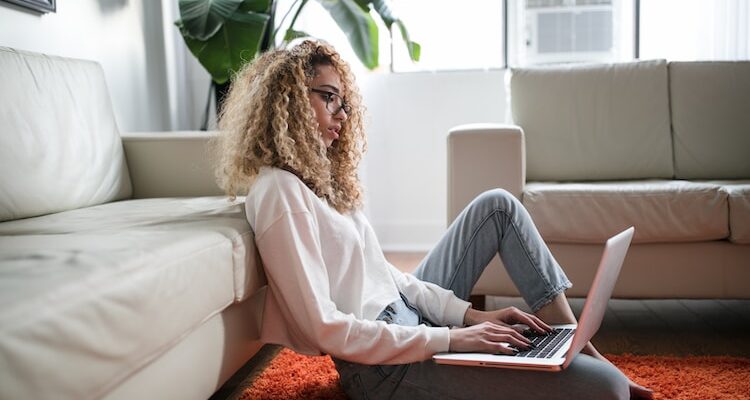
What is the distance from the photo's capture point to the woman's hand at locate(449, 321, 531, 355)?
1215 millimetres

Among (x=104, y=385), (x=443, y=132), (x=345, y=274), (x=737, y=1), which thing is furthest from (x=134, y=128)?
(x=737, y=1)

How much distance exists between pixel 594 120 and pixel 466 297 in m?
1.35

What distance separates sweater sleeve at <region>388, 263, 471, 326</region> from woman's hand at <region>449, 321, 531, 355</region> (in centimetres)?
23

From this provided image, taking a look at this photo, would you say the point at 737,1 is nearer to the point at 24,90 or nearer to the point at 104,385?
the point at 24,90

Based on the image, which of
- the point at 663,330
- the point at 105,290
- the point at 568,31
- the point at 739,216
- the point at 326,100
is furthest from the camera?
the point at 568,31

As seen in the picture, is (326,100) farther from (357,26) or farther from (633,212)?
(357,26)

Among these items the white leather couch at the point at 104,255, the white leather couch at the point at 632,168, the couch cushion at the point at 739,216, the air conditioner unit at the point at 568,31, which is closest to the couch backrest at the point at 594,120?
the white leather couch at the point at 632,168

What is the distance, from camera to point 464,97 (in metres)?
3.79

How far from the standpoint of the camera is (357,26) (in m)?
3.12

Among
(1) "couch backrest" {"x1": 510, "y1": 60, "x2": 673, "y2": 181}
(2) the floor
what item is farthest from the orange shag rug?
(1) "couch backrest" {"x1": 510, "y1": 60, "x2": 673, "y2": 181}

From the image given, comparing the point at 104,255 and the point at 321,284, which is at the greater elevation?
the point at 104,255

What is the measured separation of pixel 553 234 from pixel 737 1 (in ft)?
7.08

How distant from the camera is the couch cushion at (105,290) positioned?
721mm

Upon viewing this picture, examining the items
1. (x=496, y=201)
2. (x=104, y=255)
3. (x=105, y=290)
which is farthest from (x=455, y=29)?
(x=105, y=290)
